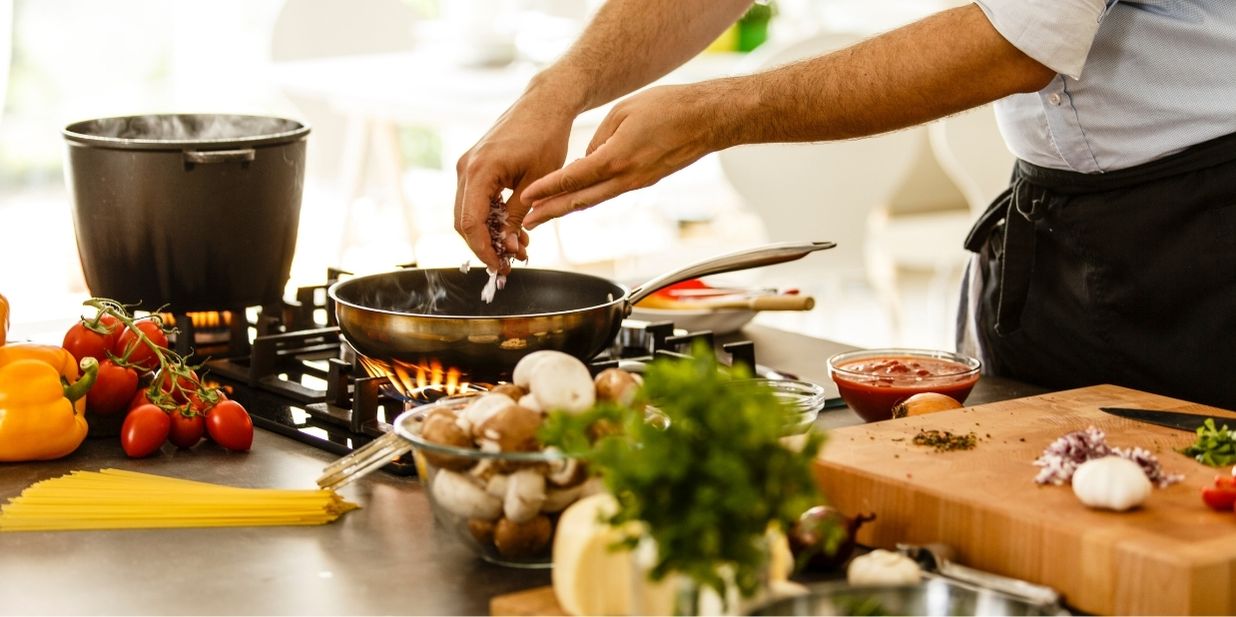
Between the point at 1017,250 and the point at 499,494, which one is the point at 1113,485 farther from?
the point at 1017,250

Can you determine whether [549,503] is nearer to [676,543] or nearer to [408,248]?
[676,543]

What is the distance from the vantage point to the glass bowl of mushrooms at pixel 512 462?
1097 mm

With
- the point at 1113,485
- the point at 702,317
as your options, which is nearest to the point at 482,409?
the point at 1113,485

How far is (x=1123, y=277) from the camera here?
1846 mm

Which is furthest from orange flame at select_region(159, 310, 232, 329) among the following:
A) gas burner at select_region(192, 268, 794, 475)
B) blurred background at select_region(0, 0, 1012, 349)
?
blurred background at select_region(0, 0, 1012, 349)

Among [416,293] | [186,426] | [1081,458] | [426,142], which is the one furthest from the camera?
[426,142]

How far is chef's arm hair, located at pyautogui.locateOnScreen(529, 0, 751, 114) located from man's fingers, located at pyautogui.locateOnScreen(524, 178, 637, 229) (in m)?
0.30

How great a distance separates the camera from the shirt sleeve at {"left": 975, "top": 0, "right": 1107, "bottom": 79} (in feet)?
5.07

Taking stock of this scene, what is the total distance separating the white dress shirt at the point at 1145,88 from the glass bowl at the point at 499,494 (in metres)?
0.82

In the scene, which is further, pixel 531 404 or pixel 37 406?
pixel 37 406

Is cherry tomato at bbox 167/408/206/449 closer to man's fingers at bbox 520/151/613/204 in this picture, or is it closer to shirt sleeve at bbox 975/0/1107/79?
man's fingers at bbox 520/151/613/204

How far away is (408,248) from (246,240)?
3.38 meters

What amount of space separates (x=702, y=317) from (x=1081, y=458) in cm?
92

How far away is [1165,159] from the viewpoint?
178 cm
